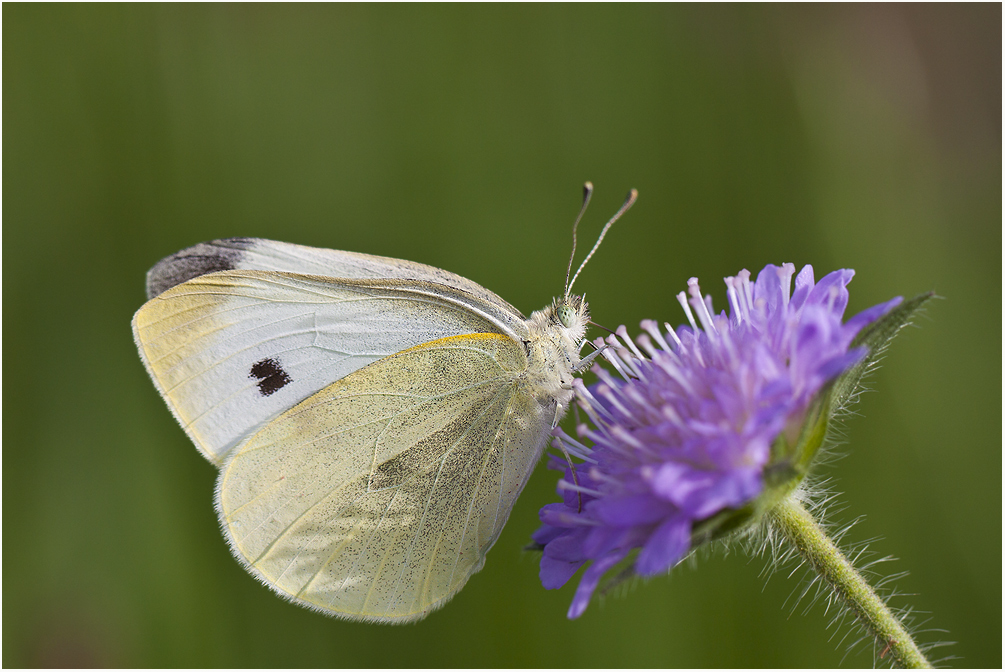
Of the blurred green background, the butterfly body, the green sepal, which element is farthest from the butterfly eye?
the blurred green background

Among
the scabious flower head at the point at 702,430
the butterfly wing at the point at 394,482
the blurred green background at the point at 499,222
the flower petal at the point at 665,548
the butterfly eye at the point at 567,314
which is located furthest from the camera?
the blurred green background at the point at 499,222

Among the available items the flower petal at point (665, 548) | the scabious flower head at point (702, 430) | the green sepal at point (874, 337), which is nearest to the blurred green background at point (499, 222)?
the scabious flower head at point (702, 430)

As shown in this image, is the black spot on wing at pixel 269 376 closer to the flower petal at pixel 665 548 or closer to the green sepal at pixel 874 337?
the flower petal at pixel 665 548

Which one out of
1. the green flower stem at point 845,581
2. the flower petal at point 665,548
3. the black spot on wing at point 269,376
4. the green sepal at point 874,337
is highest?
the black spot on wing at point 269,376

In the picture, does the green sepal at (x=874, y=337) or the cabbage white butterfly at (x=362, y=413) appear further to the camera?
the cabbage white butterfly at (x=362, y=413)

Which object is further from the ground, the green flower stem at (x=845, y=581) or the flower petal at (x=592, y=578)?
the flower petal at (x=592, y=578)

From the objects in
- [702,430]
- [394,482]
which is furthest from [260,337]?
[702,430]

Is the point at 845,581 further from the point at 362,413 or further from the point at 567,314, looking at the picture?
the point at 362,413
